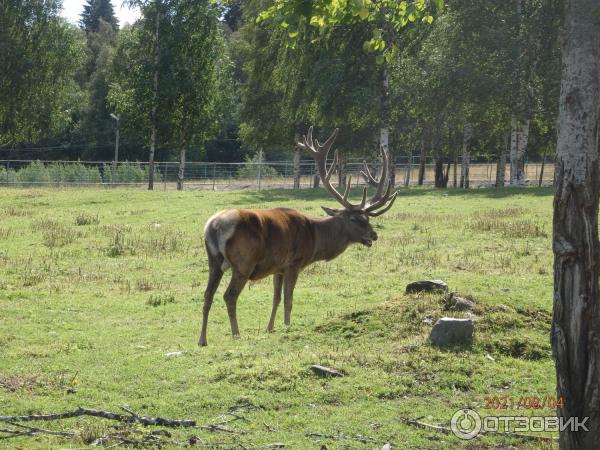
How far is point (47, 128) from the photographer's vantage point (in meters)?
54.8

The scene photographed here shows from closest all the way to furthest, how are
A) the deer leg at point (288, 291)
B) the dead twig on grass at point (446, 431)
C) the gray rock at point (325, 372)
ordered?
the dead twig on grass at point (446, 431) < the gray rock at point (325, 372) < the deer leg at point (288, 291)

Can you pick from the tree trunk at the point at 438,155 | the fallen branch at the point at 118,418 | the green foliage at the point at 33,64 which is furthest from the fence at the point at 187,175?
the fallen branch at the point at 118,418

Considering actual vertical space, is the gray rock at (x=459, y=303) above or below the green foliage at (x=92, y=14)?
below

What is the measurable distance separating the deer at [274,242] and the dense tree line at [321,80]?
1700 centimetres

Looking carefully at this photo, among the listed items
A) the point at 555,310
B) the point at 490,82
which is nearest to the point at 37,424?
the point at 555,310

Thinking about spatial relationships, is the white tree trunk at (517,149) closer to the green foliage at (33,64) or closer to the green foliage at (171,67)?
A: the green foliage at (171,67)

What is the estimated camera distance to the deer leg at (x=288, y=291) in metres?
12.2

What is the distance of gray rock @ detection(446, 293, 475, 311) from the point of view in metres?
10.4

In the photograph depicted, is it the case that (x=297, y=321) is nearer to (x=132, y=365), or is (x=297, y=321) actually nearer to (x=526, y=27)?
(x=132, y=365)

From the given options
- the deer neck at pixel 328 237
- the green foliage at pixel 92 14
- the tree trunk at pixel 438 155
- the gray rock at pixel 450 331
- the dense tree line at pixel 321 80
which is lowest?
the gray rock at pixel 450 331

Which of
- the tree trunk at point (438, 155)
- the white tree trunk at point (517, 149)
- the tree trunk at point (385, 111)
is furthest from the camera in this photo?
the tree trunk at point (438, 155)

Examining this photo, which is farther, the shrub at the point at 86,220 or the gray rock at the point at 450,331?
the shrub at the point at 86,220

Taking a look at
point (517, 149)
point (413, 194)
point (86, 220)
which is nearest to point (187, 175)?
point (413, 194)

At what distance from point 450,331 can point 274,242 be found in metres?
3.34
